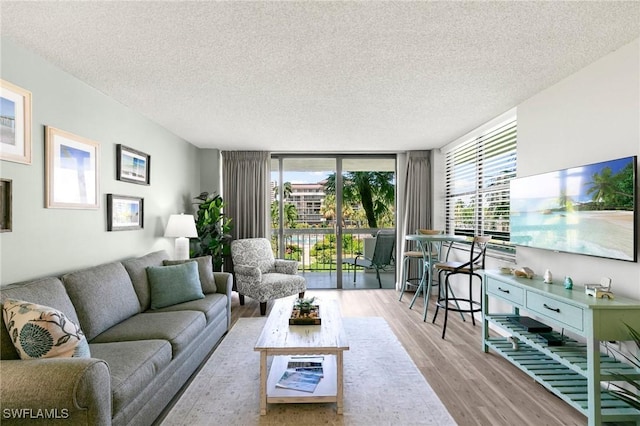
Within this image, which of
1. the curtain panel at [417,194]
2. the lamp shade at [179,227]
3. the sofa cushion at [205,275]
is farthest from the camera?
the curtain panel at [417,194]

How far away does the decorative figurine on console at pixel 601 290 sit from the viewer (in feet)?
6.72

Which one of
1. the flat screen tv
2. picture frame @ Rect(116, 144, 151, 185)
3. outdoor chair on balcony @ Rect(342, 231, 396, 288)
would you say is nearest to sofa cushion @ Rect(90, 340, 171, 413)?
picture frame @ Rect(116, 144, 151, 185)

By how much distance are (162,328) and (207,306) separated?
2.18ft

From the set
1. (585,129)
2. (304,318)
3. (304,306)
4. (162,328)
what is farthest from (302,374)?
(585,129)

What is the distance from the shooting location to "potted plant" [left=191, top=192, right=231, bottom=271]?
191 inches

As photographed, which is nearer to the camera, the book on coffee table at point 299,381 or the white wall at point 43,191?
the white wall at point 43,191

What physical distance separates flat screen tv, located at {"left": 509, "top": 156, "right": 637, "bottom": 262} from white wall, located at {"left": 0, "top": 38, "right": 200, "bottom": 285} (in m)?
3.79

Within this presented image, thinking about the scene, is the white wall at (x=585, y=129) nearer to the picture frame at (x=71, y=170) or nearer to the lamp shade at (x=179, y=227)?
the lamp shade at (x=179, y=227)

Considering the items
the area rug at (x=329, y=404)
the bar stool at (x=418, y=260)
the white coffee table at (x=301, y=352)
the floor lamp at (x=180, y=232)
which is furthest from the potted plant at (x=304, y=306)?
the bar stool at (x=418, y=260)

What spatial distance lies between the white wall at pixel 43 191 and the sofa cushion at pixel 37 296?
219 mm

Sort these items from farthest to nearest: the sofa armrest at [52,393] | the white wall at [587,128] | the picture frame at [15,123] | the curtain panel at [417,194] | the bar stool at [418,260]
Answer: the curtain panel at [417,194] < the bar stool at [418,260] < the white wall at [587,128] < the picture frame at [15,123] < the sofa armrest at [52,393]

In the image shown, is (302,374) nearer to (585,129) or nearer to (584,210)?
(584,210)

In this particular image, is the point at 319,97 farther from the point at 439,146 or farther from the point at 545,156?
the point at 439,146

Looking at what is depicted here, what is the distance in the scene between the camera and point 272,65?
2.42m
